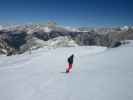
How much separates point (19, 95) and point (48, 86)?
84.2 inches

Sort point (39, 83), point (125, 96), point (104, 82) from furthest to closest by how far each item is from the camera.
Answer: point (39, 83)
point (104, 82)
point (125, 96)

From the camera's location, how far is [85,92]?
11.1 meters

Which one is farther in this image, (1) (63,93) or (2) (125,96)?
Result: (1) (63,93)

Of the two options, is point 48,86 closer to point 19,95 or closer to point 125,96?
point 19,95

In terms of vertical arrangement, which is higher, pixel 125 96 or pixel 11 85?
pixel 125 96

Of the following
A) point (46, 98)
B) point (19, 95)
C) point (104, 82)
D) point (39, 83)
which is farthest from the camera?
point (39, 83)

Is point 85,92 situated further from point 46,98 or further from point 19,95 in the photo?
point 19,95

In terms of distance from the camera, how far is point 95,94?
10.7 m

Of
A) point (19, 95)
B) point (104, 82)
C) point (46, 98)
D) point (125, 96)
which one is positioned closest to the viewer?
point (125, 96)

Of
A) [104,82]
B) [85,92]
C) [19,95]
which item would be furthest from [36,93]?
[104,82]

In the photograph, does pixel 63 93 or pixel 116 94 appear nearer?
pixel 116 94

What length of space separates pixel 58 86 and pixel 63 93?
1665mm

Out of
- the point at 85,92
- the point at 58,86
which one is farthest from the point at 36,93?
the point at 85,92

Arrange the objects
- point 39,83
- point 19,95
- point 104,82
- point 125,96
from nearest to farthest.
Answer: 1. point 125,96
2. point 19,95
3. point 104,82
4. point 39,83
